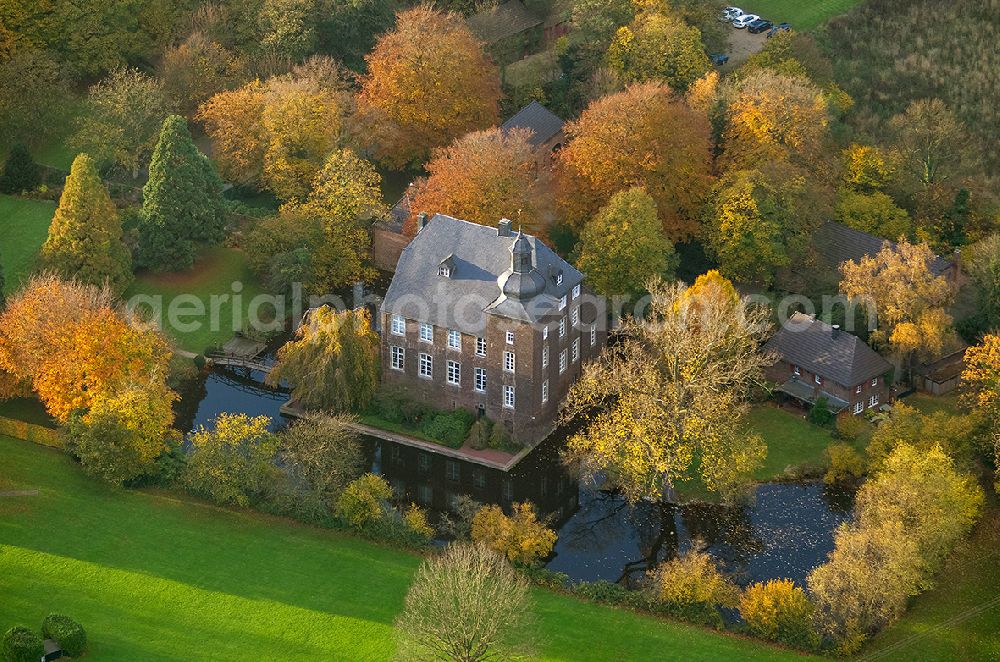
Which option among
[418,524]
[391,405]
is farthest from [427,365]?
[418,524]

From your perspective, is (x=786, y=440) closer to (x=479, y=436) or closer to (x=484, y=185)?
(x=479, y=436)

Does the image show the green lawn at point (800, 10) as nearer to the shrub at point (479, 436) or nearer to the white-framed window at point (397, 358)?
the white-framed window at point (397, 358)

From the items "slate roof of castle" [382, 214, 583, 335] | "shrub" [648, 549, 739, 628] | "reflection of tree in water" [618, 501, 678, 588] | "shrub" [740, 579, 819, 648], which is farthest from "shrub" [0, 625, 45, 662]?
"shrub" [740, 579, 819, 648]

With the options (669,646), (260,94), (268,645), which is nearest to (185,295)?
(260,94)

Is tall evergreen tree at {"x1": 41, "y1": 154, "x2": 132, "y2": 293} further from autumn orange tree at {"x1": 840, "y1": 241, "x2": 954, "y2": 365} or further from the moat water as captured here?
autumn orange tree at {"x1": 840, "y1": 241, "x2": 954, "y2": 365}

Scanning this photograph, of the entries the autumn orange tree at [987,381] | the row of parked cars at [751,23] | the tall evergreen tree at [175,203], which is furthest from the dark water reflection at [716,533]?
the row of parked cars at [751,23]

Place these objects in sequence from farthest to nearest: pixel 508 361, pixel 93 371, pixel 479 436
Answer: pixel 479 436 → pixel 508 361 → pixel 93 371
